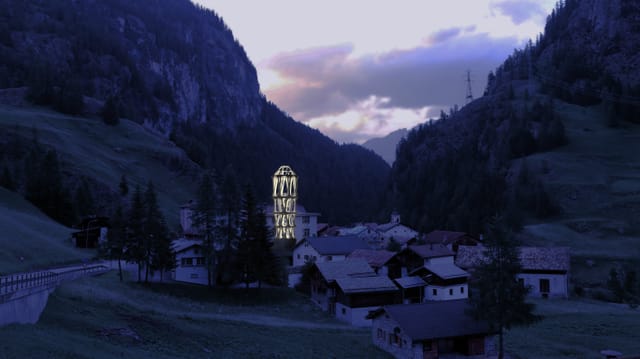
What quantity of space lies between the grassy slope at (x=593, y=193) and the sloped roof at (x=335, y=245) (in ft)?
116

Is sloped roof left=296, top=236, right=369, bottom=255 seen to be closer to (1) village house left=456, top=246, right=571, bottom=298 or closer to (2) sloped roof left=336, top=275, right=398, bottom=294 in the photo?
(1) village house left=456, top=246, right=571, bottom=298

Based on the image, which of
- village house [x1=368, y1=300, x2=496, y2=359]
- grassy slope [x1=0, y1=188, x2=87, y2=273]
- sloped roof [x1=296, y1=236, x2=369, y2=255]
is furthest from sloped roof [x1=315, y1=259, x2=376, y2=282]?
grassy slope [x1=0, y1=188, x2=87, y2=273]

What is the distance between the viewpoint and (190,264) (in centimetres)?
7112

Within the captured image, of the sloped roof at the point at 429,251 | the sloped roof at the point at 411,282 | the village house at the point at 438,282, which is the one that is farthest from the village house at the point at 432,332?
the sloped roof at the point at 429,251

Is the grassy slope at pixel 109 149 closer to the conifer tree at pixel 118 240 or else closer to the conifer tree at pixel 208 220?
the conifer tree at pixel 208 220

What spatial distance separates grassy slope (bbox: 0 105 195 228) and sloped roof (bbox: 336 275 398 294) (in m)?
66.1

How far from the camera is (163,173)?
158 metres

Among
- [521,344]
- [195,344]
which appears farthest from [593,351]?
[195,344]

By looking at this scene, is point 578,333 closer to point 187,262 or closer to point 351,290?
point 351,290

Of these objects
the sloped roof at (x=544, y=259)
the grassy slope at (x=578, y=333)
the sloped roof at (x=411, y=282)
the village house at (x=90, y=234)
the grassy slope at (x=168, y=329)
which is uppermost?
the village house at (x=90, y=234)

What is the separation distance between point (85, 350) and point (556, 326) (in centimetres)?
4681

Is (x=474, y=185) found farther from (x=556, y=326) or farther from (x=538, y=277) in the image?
(x=556, y=326)

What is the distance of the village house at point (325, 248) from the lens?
88.2 m

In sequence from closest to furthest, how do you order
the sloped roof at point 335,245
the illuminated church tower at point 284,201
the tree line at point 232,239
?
the tree line at point 232,239 → the sloped roof at point 335,245 → the illuminated church tower at point 284,201
